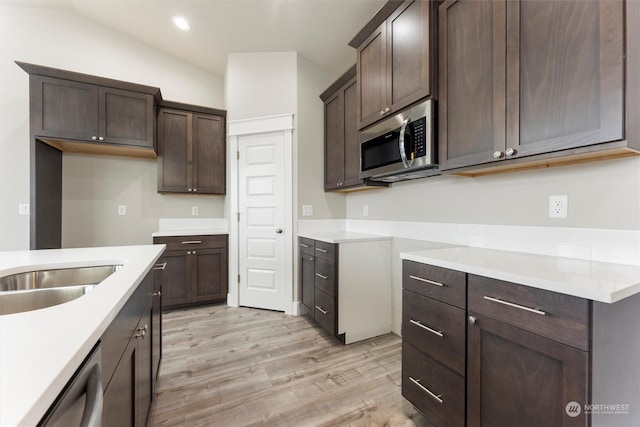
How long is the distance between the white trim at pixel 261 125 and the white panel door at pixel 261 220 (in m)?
0.07

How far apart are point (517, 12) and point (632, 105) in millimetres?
629

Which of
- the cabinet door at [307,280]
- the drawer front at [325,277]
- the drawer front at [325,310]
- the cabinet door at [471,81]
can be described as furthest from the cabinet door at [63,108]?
the cabinet door at [471,81]

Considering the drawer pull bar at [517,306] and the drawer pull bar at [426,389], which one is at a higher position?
the drawer pull bar at [517,306]

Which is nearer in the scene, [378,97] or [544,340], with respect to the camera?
[544,340]

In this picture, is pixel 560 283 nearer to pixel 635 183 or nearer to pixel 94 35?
pixel 635 183

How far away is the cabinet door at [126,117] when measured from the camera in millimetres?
2721

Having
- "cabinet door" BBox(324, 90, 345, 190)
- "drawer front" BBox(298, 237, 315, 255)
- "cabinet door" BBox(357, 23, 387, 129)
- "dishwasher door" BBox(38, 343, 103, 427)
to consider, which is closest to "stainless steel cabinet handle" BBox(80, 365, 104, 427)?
"dishwasher door" BBox(38, 343, 103, 427)

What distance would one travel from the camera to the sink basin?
964 mm

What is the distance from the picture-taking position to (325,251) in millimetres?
2428

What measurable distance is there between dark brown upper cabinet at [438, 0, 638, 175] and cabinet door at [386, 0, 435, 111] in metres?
0.09

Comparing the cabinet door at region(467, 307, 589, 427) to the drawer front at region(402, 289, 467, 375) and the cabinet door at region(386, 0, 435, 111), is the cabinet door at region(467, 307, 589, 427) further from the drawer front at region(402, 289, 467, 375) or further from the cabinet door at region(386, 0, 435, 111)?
the cabinet door at region(386, 0, 435, 111)

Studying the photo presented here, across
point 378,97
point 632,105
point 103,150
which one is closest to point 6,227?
point 103,150

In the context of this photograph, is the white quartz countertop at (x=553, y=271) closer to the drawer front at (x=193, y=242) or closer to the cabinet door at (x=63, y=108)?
the drawer front at (x=193, y=242)

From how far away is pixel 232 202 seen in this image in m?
3.23
